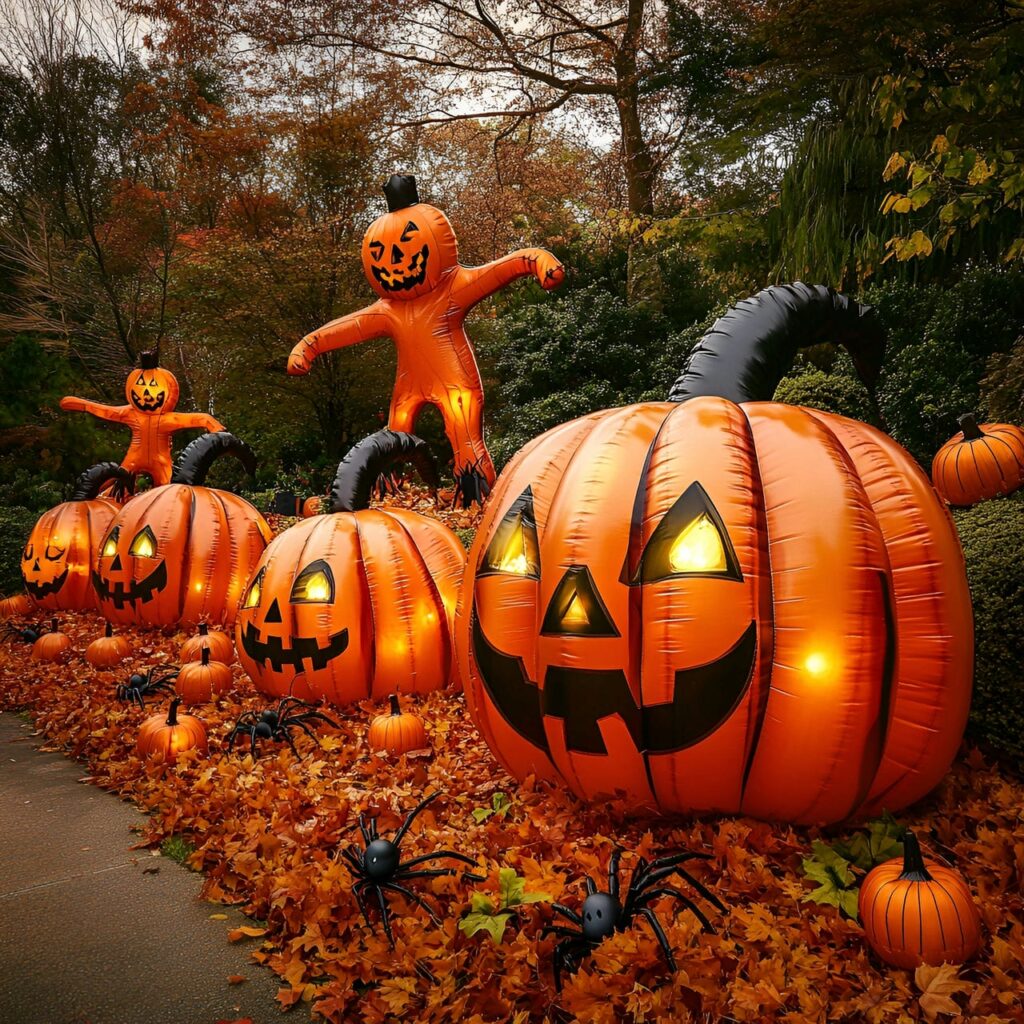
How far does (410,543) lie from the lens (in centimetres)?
491

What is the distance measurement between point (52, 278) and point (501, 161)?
11.1m

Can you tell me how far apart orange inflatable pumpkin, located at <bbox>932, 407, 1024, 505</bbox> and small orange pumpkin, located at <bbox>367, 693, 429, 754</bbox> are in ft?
11.2

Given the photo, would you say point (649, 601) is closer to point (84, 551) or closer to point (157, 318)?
point (84, 551)

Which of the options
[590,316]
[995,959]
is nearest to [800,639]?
[995,959]

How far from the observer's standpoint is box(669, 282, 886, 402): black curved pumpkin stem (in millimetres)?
3146

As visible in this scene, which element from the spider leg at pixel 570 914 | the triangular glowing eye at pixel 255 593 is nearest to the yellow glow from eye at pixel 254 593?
the triangular glowing eye at pixel 255 593

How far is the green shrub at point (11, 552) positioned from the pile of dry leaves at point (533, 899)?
874cm

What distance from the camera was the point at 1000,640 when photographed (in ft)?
10.1

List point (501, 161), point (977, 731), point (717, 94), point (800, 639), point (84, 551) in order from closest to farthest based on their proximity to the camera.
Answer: point (800, 639), point (977, 731), point (84, 551), point (717, 94), point (501, 161)

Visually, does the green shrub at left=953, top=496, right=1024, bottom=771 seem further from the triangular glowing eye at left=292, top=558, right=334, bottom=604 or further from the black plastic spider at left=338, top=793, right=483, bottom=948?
the triangular glowing eye at left=292, top=558, right=334, bottom=604

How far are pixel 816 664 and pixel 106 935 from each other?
270cm

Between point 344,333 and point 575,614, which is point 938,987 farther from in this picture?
point 344,333

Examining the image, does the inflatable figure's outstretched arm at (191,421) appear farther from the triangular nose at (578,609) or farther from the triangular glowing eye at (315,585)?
the triangular nose at (578,609)

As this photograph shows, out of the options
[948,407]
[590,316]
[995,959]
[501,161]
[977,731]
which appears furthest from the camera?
[501,161]
